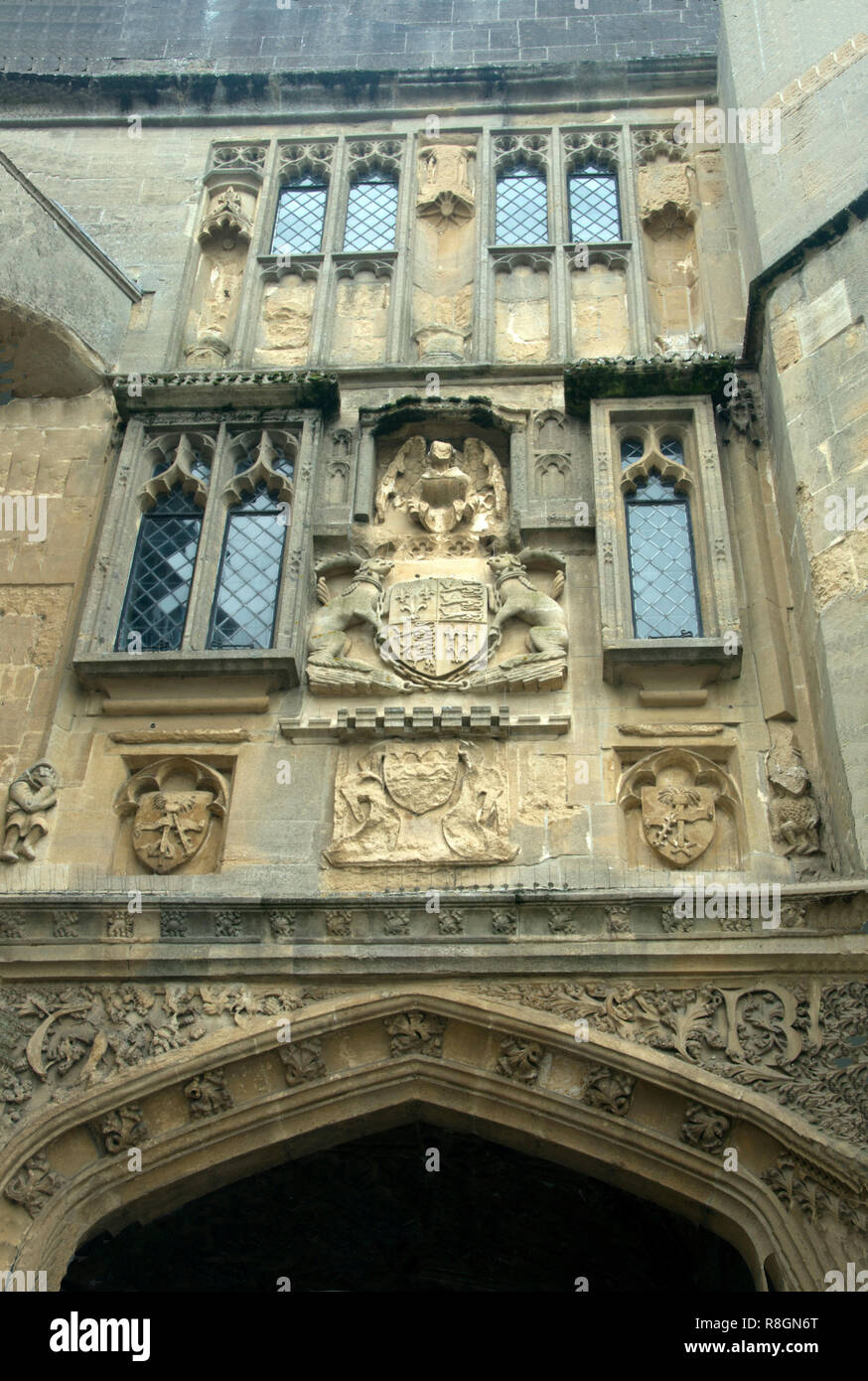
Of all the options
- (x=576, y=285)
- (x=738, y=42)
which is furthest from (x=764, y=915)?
(x=738, y=42)

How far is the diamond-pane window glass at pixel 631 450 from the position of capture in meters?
10.0

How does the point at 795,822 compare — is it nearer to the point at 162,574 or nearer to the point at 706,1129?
the point at 706,1129

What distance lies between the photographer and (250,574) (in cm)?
972

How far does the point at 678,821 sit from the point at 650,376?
348 centimetres

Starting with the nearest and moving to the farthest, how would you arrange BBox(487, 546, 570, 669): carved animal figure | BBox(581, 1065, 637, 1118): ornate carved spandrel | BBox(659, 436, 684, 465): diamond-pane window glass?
BBox(581, 1065, 637, 1118): ornate carved spandrel → BBox(487, 546, 570, 669): carved animal figure → BBox(659, 436, 684, 465): diamond-pane window glass

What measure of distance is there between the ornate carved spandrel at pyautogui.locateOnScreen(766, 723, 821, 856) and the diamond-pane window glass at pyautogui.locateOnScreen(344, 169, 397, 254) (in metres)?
5.73

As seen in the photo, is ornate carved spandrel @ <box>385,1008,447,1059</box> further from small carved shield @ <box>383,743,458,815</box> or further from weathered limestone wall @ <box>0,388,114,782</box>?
weathered limestone wall @ <box>0,388,114,782</box>

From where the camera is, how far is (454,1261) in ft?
31.3

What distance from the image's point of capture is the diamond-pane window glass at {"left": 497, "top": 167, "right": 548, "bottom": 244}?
38.8ft

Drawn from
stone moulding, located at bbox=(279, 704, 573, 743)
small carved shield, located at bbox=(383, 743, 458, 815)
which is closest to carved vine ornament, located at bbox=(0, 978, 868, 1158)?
small carved shield, located at bbox=(383, 743, 458, 815)

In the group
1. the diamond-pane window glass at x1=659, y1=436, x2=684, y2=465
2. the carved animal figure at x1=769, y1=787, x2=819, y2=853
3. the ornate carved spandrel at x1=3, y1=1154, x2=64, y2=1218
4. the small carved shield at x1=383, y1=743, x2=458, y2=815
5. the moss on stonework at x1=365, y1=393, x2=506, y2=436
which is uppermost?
the moss on stonework at x1=365, y1=393, x2=506, y2=436

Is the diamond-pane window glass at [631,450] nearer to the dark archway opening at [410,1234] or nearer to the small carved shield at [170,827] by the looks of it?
the small carved shield at [170,827]

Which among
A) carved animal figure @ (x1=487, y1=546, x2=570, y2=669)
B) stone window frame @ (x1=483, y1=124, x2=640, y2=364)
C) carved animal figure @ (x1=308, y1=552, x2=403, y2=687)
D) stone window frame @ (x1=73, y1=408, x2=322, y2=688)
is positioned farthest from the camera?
stone window frame @ (x1=483, y1=124, x2=640, y2=364)
